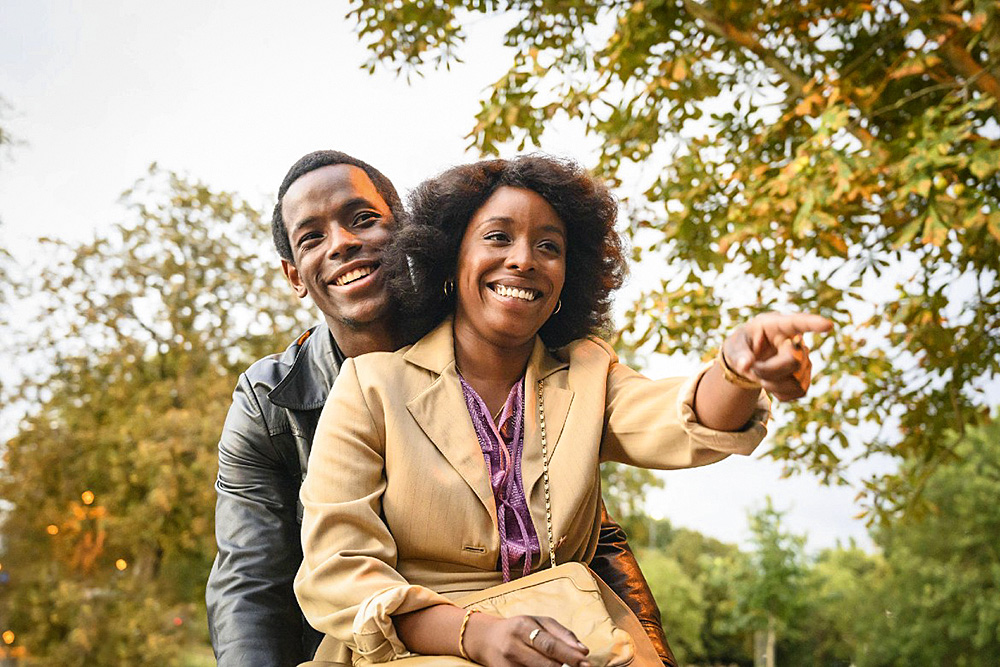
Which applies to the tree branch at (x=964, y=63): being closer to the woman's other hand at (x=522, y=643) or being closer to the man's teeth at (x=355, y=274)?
the man's teeth at (x=355, y=274)

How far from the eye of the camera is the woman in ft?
5.28

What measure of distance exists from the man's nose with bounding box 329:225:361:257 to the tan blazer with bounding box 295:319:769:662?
453 millimetres

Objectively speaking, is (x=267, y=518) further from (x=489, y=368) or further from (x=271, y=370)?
(x=489, y=368)

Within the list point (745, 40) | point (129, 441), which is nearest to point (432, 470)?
point (745, 40)

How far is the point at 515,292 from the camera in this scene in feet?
6.10

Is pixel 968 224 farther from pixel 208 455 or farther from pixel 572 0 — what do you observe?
pixel 208 455

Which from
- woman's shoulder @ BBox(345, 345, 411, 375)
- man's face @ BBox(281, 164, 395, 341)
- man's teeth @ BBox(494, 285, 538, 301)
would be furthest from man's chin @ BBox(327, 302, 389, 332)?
man's teeth @ BBox(494, 285, 538, 301)

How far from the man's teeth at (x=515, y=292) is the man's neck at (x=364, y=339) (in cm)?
51

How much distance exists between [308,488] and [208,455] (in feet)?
41.5

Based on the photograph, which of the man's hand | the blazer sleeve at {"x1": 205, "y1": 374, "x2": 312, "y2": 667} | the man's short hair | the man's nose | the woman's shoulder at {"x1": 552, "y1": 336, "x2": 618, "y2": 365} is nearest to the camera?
the man's hand

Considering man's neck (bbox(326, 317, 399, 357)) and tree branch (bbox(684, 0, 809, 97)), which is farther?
tree branch (bbox(684, 0, 809, 97))

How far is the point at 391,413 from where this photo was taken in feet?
6.00

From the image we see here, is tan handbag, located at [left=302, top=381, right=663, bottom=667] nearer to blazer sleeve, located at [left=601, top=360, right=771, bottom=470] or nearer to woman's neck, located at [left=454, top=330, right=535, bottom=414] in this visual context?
blazer sleeve, located at [left=601, top=360, right=771, bottom=470]

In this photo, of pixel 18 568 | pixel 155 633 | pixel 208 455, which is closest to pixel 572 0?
pixel 208 455
